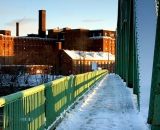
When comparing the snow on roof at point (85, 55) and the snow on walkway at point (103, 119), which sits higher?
the snow on roof at point (85, 55)

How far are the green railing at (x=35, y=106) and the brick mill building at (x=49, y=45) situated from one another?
7722 centimetres

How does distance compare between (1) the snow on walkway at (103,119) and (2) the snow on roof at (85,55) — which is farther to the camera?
(2) the snow on roof at (85,55)

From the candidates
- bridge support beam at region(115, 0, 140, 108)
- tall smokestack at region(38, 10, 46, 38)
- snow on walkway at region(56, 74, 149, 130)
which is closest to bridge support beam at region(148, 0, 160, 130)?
snow on walkway at region(56, 74, 149, 130)

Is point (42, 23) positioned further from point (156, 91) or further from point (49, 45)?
point (156, 91)

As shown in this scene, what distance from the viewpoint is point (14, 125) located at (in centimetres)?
511

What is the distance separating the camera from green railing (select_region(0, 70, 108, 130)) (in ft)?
16.1

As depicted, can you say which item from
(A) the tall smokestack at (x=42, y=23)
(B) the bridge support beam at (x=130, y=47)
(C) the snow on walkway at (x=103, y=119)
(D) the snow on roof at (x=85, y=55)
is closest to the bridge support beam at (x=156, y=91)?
(C) the snow on walkway at (x=103, y=119)

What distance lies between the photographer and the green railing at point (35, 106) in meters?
4.91

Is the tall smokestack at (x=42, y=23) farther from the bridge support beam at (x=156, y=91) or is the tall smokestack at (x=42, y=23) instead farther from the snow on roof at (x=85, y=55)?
the bridge support beam at (x=156, y=91)

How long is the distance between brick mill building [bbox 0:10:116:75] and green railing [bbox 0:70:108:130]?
77219 millimetres

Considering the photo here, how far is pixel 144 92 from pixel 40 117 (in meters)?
3.41

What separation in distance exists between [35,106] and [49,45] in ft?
356

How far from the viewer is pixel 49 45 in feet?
375

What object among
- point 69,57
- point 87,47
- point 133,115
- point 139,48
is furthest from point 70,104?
point 87,47
